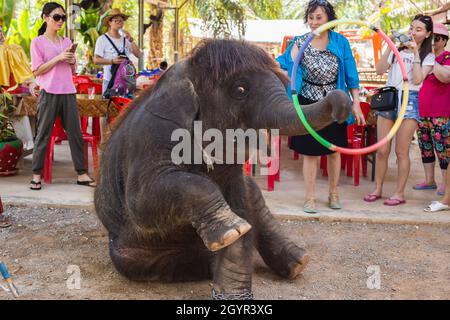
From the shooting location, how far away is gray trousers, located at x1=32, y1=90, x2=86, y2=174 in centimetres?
583

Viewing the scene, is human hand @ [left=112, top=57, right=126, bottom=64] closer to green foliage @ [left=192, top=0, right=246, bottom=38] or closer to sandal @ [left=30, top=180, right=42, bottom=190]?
sandal @ [left=30, top=180, right=42, bottom=190]

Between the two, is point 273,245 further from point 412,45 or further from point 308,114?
point 412,45

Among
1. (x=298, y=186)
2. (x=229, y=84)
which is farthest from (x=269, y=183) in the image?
(x=229, y=84)

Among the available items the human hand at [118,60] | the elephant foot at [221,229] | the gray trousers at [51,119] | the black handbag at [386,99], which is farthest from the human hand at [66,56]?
the elephant foot at [221,229]

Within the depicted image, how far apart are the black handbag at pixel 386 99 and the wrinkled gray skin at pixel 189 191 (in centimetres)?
228

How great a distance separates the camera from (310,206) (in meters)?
5.30

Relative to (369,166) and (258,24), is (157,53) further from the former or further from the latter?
(369,166)

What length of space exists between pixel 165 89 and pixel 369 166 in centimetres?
517

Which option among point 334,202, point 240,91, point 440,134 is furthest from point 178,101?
point 440,134

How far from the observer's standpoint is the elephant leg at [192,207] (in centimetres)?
273

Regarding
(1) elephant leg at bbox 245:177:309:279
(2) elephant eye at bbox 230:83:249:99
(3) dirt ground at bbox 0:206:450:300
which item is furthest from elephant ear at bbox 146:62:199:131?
(3) dirt ground at bbox 0:206:450:300

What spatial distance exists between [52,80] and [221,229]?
369cm

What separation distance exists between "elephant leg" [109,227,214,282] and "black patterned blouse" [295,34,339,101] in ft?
6.76

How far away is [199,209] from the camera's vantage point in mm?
2785
